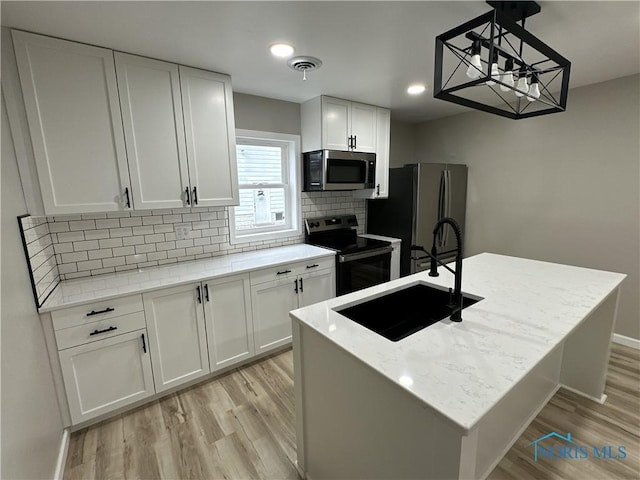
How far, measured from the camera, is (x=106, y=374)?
1.90m

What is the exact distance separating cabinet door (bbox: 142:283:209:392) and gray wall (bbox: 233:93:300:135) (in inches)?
64.5

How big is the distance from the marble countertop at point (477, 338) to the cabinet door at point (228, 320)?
42.1 inches

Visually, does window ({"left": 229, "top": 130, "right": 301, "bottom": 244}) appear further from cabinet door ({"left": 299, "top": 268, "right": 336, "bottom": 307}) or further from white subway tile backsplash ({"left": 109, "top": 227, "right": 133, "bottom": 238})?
white subway tile backsplash ({"left": 109, "top": 227, "right": 133, "bottom": 238})

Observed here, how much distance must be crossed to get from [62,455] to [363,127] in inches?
137

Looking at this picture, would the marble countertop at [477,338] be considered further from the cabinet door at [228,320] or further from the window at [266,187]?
the window at [266,187]

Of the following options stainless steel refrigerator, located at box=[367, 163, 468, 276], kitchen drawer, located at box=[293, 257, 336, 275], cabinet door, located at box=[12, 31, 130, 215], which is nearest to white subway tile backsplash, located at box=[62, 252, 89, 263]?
cabinet door, located at box=[12, 31, 130, 215]

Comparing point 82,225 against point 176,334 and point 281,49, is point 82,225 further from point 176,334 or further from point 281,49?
point 281,49

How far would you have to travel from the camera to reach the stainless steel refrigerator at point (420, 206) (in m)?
3.30

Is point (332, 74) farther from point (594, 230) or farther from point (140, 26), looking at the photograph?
point (594, 230)

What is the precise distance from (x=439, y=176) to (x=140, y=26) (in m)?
2.97

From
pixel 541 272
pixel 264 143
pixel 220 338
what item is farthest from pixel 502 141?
pixel 220 338

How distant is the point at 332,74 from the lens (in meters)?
2.33

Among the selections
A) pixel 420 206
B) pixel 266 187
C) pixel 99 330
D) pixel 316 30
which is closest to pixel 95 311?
pixel 99 330

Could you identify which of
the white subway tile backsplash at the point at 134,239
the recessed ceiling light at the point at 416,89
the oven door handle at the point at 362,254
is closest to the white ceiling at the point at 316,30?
the recessed ceiling light at the point at 416,89
